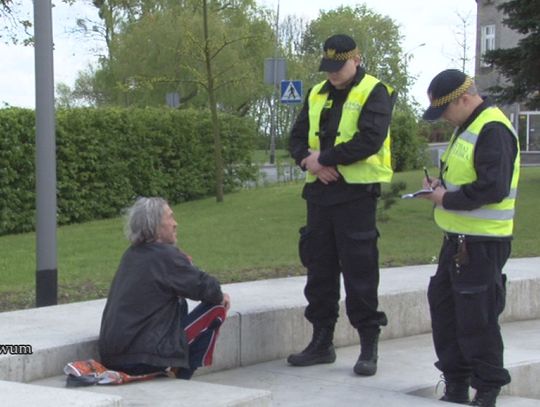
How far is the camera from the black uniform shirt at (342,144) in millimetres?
5113

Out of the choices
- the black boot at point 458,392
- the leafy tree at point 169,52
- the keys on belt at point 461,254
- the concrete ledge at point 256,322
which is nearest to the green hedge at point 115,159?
the concrete ledge at point 256,322

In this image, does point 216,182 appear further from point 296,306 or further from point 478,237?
point 478,237

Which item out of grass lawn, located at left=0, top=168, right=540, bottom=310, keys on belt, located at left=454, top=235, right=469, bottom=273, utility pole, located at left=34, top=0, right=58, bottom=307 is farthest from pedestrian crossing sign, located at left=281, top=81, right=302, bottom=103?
keys on belt, located at left=454, top=235, right=469, bottom=273

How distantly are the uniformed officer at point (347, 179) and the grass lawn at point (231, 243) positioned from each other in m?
2.50

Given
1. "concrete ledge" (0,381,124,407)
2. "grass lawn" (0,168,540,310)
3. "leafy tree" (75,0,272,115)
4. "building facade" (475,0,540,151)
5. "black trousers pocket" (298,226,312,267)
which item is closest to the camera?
"concrete ledge" (0,381,124,407)

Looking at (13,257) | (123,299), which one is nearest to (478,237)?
(123,299)

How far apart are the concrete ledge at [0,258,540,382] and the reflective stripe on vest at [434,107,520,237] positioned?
1480 mm

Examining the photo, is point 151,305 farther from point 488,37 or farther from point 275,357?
point 488,37

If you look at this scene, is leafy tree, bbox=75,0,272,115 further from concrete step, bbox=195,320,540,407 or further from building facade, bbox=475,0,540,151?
concrete step, bbox=195,320,540,407

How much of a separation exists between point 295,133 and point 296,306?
3.53 ft

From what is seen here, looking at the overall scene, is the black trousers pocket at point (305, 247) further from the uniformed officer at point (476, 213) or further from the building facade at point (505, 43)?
the building facade at point (505, 43)

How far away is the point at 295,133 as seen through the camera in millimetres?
5547

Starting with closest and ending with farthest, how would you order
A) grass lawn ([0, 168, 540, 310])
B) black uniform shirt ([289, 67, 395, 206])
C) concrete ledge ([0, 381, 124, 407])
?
concrete ledge ([0, 381, 124, 407]), black uniform shirt ([289, 67, 395, 206]), grass lawn ([0, 168, 540, 310])

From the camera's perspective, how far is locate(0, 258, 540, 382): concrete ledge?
484cm
